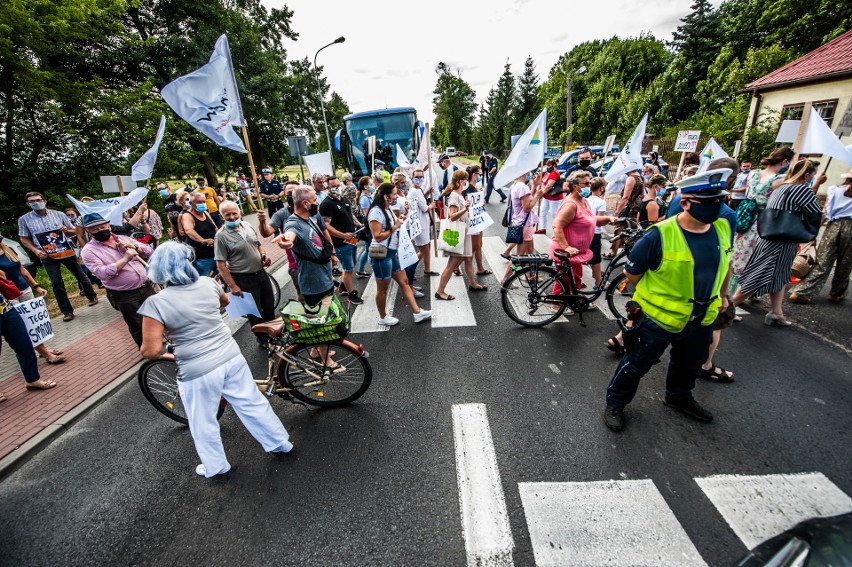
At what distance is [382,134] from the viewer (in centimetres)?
1420

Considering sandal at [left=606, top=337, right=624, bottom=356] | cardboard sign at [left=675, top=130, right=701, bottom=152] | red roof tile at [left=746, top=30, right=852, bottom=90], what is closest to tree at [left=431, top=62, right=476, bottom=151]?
red roof tile at [left=746, top=30, right=852, bottom=90]

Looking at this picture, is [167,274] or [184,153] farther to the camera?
[184,153]

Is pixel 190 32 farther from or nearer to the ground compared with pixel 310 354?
farther from the ground

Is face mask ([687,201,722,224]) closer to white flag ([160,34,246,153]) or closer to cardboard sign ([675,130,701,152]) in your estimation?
white flag ([160,34,246,153])

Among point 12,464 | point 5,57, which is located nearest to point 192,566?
point 12,464

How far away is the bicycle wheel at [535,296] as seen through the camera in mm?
4984

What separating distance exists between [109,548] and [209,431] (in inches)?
35.2

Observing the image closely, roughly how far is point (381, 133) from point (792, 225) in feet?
41.4

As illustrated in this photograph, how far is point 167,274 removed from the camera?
2434 millimetres

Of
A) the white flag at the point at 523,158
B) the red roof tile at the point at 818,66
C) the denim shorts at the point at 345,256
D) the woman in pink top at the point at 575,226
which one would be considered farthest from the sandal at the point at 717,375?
the red roof tile at the point at 818,66

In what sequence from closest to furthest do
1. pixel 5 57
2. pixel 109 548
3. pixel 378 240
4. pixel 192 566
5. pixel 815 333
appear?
pixel 192 566 → pixel 109 548 → pixel 815 333 → pixel 378 240 → pixel 5 57

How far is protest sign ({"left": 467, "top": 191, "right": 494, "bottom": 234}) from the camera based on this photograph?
609cm

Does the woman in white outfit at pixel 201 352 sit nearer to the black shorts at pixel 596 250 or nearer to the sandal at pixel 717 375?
the sandal at pixel 717 375

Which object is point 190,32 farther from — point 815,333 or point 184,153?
point 815,333
